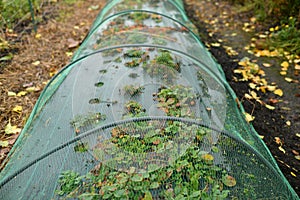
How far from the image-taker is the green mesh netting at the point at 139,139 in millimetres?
1711

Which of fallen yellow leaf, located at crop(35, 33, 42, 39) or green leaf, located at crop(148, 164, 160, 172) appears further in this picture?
fallen yellow leaf, located at crop(35, 33, 42, 39)

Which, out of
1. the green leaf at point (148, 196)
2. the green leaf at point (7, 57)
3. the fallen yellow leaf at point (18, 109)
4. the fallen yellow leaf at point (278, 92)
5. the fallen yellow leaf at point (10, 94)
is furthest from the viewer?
the green leaf at point (7, 57)

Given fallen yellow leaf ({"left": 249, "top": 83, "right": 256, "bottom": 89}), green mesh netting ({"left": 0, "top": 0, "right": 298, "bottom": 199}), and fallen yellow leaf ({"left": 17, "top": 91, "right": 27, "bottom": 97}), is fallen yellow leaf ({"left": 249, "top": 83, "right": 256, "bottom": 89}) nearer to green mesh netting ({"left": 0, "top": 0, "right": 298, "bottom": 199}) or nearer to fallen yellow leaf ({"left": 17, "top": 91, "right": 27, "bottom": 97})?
green mesh netting ({"left": 0, "top": 0, "right": 298, "bottom": 199})

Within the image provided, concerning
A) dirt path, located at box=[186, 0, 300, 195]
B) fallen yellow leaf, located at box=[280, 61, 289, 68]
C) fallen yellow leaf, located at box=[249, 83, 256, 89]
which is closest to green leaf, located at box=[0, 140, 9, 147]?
dirt path, located at box=[186, 0, 300, 195]

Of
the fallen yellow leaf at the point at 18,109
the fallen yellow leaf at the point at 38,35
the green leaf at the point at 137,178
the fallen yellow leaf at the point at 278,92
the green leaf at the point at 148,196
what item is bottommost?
the green leaf at the point at 148,196

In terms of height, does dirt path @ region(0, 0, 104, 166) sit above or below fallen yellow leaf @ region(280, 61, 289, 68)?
above

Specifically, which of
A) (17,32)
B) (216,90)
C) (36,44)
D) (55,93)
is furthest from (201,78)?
(17,32)

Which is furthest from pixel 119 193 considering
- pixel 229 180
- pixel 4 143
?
pixel 4 143

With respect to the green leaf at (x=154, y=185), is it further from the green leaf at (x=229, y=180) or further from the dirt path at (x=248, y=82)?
the dirt path at (x=248, y=82)

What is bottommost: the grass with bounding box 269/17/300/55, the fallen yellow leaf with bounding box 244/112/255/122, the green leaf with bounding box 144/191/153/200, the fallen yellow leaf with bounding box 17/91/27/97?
the green leaf with bounding box 144/191/153/200

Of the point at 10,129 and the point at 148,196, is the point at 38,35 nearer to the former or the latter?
the point at 10,129

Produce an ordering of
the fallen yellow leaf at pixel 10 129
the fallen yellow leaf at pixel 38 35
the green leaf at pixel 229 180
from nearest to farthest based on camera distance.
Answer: the green leaf at pixel 229 180 → the fallen yellow leaf at pixel 10 129 → the fallen yellow leaf at pixel 38 35

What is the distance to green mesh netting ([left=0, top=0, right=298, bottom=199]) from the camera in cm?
171

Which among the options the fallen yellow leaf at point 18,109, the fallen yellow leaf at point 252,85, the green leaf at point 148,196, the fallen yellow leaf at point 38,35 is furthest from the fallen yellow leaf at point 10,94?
the fallen yellow leaf at point 252,85
